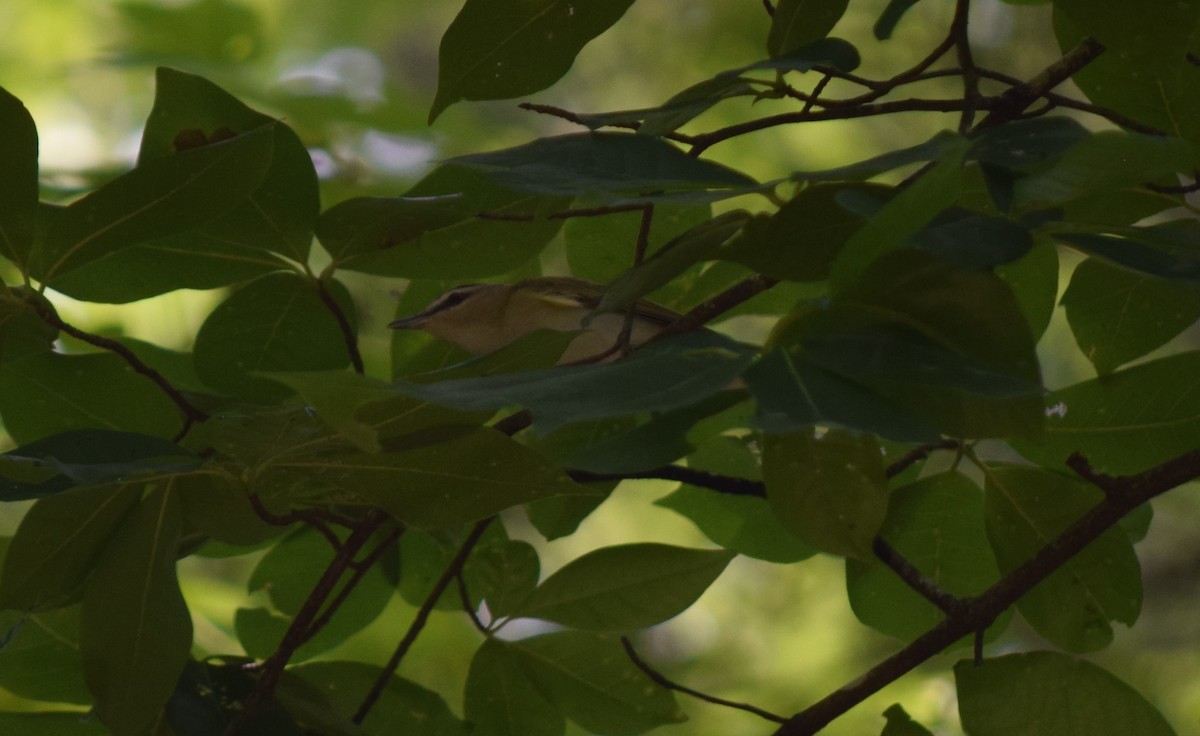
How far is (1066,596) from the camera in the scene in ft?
2.98

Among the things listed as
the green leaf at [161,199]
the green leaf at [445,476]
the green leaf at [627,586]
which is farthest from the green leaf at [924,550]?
the green leaf at [161,199]

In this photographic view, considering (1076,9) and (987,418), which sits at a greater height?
(1076,9)

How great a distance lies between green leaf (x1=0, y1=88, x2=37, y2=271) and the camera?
2.63ft

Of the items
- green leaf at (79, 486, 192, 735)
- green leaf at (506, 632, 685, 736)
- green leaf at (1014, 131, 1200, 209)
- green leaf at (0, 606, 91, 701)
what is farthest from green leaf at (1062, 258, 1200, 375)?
green leaf at (0, 606, 91, 701)

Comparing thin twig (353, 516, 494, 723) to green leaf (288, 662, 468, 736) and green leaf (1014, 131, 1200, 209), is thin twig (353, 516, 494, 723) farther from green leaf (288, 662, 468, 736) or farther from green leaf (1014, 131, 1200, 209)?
green leaf (1014, 131, 1200, 209)

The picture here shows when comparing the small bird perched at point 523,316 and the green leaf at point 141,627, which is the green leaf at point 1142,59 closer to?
the small bird perched at point 523,316

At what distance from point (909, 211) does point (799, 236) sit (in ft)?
0.45

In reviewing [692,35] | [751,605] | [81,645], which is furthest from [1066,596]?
[692,35]

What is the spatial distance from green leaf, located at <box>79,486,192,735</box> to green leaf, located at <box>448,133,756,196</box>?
1.25ft

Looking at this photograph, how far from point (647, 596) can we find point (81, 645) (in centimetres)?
45

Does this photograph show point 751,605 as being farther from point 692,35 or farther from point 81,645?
point 81,645

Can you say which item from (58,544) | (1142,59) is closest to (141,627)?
(58,544)

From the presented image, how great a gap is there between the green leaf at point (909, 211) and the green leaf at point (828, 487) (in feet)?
0.59

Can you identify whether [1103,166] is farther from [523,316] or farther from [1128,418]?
[523,316]
